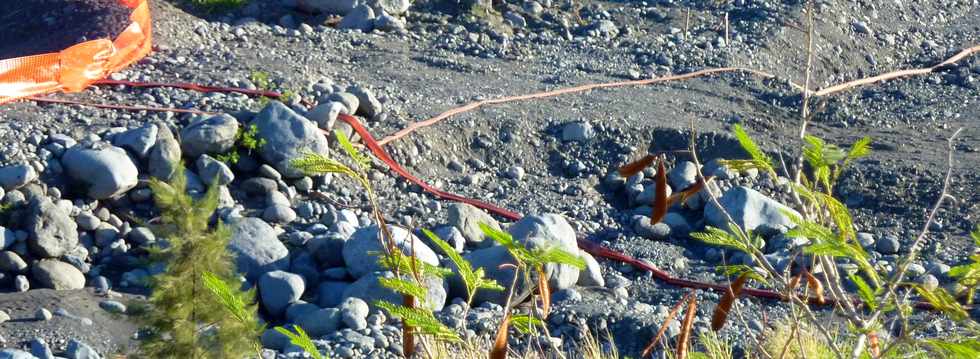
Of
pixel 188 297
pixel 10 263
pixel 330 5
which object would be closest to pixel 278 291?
pixel 10 263

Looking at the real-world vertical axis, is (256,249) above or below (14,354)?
below

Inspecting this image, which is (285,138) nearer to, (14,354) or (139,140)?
(139,140)

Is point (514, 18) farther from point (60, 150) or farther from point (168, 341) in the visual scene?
point (168, 341)

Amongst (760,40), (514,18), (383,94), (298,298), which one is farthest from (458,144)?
(760,40)

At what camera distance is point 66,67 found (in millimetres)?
6746

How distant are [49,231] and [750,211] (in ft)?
12.2

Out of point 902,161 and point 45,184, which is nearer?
point 45,184

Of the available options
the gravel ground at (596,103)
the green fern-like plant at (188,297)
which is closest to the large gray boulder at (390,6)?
the gravel ground at (596,103)

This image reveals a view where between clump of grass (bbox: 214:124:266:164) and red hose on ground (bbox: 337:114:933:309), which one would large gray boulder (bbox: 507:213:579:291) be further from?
clump of grass (bbox: 214:124:266:164)

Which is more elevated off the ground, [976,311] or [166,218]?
[166,218]

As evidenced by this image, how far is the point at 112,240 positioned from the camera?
5613 mm

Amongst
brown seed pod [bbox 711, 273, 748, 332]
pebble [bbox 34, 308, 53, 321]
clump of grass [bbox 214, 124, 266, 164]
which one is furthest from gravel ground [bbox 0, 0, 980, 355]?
brown seed pod [bbox 711, 273, 748, 332]

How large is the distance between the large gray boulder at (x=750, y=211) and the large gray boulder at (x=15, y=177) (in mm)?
3671

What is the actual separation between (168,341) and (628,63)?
6362 millimetres
